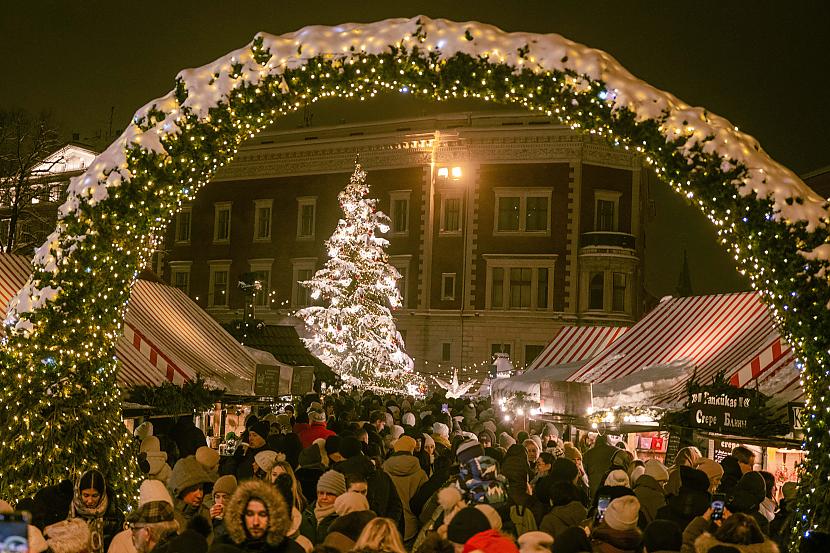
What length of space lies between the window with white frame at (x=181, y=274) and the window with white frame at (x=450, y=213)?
15827mm

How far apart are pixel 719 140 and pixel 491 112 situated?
3797cm

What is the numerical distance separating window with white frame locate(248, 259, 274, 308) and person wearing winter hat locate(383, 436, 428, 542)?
39944 millimetres

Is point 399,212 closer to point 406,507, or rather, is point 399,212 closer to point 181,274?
point 181,274

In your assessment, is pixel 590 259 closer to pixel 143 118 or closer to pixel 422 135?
pixel 422 135

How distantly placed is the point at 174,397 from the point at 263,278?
3638 centimetres

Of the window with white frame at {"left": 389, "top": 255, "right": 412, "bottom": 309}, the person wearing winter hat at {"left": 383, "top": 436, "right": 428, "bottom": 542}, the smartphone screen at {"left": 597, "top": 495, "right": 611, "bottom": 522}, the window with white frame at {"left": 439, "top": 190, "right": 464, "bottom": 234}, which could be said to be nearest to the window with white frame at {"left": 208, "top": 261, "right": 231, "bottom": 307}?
the window with white frame at {"left": 389, "top": 255, "right": 412, "bottom": 309}

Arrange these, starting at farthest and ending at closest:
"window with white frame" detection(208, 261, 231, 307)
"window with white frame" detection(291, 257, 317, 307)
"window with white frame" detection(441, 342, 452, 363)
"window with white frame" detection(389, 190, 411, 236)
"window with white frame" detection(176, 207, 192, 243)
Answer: "window with white frame" detection(176, 207, 192, 243), "window with white frame" detection(208, 261, 231, 307), "window with white frame" detection(291, 257, 317, 307), "window with white frame" detection(389, 190, 411, 236), "window with white frame" detection(441, 342, 452, 363)

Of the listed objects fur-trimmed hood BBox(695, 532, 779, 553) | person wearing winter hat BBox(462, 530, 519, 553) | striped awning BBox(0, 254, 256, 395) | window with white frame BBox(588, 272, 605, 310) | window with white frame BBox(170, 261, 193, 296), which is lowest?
fur-trimmed hood BBox(695, 532, 779, 553)

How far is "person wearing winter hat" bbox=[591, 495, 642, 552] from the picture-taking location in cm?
527

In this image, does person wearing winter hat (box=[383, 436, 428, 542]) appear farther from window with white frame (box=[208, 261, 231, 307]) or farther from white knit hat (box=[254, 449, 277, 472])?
window with white frame (box=[208, 261, 231, 307])

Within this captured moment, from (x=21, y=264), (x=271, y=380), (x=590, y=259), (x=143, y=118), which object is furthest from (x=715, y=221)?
(x=590, y=259)

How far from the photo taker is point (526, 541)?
4.60 m

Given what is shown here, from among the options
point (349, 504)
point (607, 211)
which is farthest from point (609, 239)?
→ point (349, 504)

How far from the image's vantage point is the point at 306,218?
Result: 47.0 m
